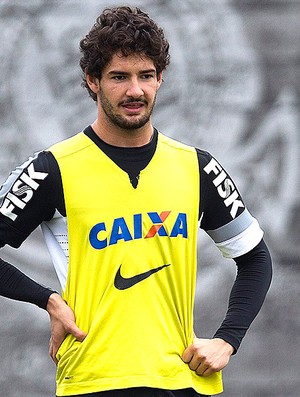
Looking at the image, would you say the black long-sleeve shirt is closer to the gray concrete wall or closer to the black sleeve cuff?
the black sleeve cuff

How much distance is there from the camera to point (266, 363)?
471 centimetres

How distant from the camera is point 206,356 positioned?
2.86 m

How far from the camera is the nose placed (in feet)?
9.11

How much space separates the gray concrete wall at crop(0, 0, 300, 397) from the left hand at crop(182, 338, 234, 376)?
174 centimetres

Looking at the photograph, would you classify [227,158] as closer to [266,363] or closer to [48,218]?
[266,363]

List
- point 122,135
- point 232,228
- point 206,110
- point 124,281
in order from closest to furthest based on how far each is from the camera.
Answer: point 124,281, point 122,135, point 232,228, point 206,110

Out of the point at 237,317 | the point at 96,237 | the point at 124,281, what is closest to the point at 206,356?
the point at 237,317

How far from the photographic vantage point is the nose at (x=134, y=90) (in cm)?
278

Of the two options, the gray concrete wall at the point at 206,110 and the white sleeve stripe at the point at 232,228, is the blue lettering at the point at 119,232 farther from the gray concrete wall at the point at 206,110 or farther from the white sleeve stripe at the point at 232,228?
the gray concrete wall at the point at 206,110

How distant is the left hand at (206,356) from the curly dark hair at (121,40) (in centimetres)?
74

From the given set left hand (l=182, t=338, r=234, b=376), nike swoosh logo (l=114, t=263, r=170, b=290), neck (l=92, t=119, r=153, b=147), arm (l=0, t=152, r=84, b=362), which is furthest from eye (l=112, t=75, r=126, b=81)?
left hand (l=182, t=338, r=234, b=376)

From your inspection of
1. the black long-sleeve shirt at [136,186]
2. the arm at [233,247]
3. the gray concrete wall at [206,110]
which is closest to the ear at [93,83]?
the black long-sleeve shirt at [136,186]

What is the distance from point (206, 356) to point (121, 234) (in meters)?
0.40

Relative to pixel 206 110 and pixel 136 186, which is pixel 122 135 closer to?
pixel 136 186
